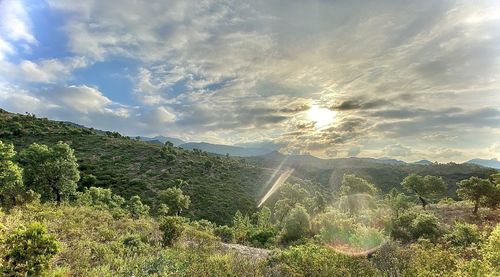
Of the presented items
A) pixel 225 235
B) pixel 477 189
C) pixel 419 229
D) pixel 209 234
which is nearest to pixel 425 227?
pixel 419 229

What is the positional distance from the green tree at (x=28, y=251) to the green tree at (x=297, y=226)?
26.3m

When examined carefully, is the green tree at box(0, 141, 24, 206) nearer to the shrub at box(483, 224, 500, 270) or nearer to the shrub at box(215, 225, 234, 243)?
the shrub at box(215, 225, 234, 243)

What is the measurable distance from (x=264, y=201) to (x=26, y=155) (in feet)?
192

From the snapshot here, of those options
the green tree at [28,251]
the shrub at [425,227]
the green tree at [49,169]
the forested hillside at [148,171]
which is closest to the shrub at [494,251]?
the green tree at [28,251]

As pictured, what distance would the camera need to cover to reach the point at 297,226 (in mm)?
33125

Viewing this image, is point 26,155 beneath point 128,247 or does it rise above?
above

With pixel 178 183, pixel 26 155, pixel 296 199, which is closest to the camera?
pixel 26 155

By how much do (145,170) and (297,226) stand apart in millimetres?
54753

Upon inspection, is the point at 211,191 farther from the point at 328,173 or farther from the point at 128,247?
the point at 328,173

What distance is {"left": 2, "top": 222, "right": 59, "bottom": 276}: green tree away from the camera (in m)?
8.78

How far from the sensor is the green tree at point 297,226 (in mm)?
32656

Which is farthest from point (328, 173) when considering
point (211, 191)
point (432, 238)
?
point (432, 238)

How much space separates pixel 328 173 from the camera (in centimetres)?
15888

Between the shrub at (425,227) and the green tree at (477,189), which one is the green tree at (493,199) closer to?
the green tree at (477,189)
